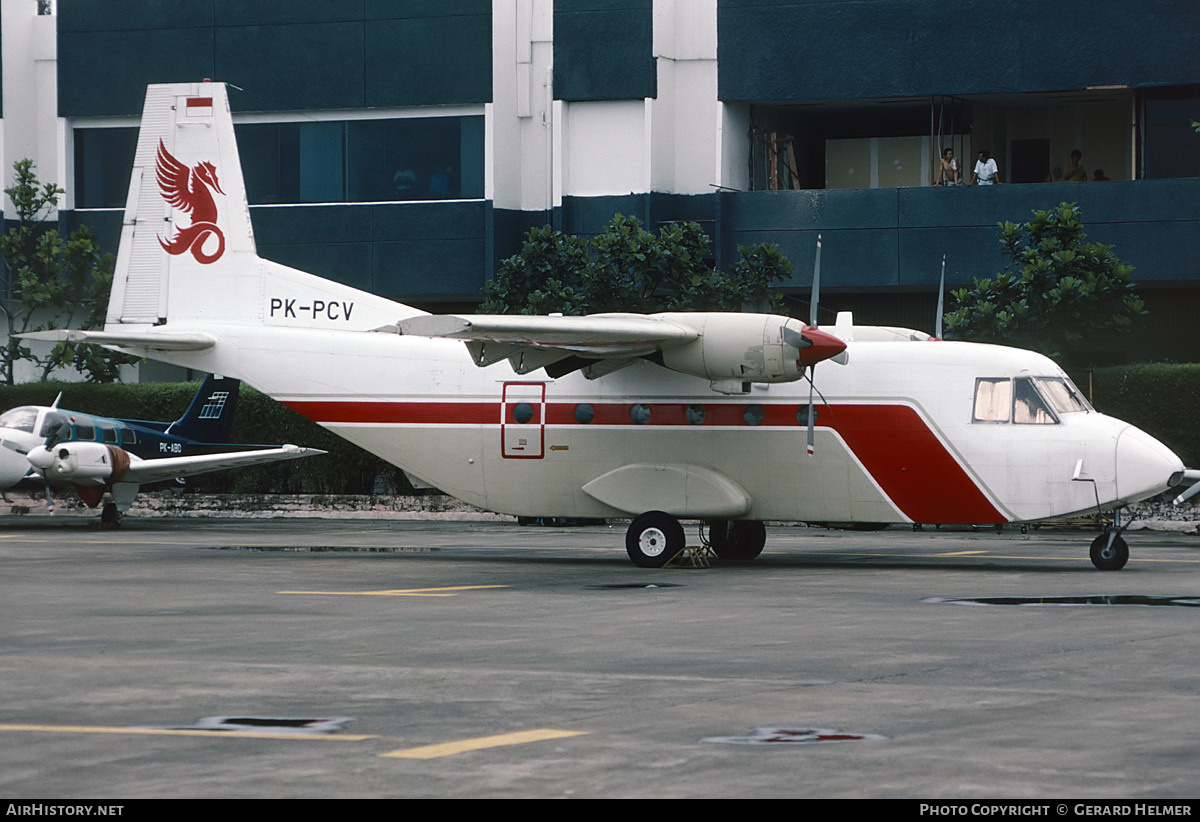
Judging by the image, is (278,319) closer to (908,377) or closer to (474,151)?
(908,377)

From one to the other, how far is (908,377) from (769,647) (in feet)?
30.0

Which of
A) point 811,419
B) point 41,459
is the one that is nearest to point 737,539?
point 811,419

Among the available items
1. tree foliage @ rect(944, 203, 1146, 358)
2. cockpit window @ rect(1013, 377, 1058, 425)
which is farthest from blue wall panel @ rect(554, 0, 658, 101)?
cockpit window @ rect(1013, 377, 1058, 425)

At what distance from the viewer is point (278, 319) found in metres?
25.5

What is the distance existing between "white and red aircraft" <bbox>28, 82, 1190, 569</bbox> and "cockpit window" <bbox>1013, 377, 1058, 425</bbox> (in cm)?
3

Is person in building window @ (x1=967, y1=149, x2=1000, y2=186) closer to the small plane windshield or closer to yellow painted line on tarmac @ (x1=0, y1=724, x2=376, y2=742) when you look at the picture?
the small plane windshield

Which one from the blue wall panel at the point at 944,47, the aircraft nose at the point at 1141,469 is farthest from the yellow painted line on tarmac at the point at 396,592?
the blue wall panel at the point at 944,47

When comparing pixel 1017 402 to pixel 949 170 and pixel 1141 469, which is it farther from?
pixel 949 170

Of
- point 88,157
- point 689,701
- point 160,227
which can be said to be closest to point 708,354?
point 160,227

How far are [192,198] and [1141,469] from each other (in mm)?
14618

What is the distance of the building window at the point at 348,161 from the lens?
43.2 m

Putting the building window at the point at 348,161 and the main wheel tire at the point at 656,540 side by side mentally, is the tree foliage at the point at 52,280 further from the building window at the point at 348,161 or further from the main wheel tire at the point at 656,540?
the main wheel tire at the point at 656,540

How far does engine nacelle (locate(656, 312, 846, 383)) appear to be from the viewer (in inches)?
833

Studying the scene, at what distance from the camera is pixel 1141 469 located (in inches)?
827
